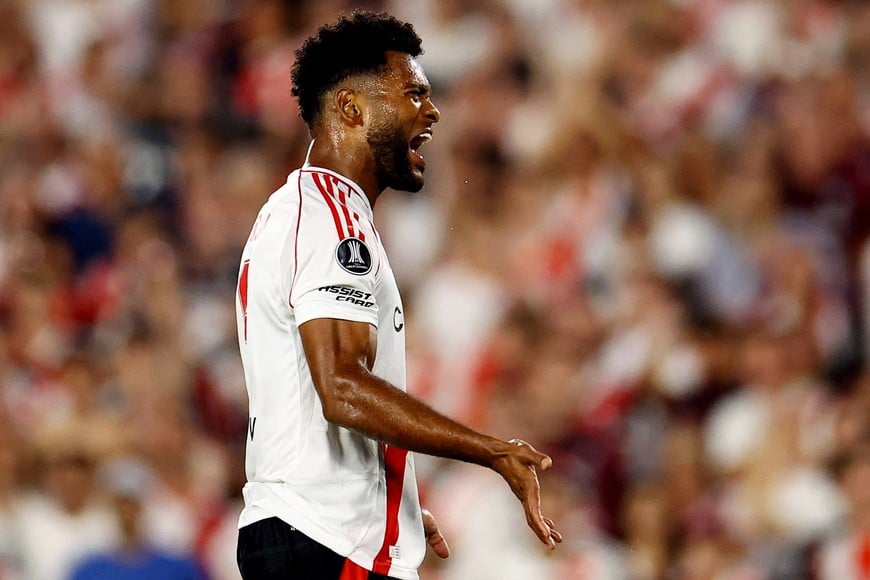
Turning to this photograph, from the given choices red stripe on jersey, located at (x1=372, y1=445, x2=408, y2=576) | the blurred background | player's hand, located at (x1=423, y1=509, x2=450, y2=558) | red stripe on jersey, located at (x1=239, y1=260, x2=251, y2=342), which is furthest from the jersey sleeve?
the blurred background

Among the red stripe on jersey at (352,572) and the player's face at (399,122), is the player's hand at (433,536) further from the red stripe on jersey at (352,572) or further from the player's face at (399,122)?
the player's face at (399,122)

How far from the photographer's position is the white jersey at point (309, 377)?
3826mm

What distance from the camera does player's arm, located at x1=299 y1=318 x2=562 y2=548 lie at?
3.60m

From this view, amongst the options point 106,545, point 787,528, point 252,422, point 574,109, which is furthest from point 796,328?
point 252,422

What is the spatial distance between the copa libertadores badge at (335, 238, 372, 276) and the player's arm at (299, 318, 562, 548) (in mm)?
146

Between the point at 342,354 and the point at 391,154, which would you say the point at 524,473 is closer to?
the point at 342,354

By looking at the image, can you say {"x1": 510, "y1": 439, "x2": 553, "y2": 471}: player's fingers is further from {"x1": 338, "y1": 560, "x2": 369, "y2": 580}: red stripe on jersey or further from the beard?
the beard

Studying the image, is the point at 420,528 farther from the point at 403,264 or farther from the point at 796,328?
the point at 403,264

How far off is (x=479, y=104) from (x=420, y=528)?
6253mm

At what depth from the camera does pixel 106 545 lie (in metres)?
8.56

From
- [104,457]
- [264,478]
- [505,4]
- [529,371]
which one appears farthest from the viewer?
[505,4]

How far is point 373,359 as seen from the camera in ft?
12.6

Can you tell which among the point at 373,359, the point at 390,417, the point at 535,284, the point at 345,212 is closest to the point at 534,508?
the point at 390,417

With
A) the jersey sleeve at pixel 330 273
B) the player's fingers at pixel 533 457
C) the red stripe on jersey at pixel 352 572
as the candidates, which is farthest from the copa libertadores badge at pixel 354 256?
the red stripe on jersey at pixel 352 572
